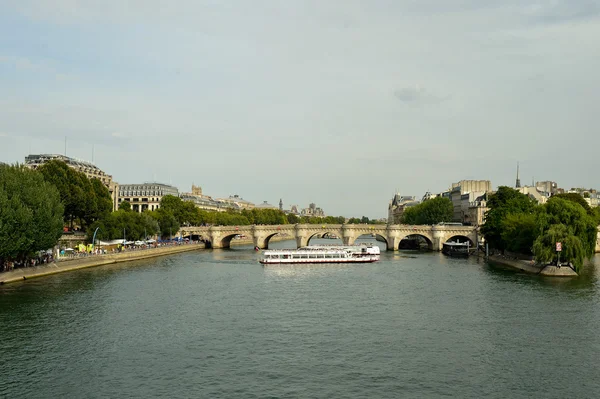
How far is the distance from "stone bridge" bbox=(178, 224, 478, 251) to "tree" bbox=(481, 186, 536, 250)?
1291cm

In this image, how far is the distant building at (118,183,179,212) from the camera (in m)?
172

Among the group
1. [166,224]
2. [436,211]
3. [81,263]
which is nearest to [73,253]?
[81,263]

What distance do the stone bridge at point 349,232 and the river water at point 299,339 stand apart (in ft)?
160

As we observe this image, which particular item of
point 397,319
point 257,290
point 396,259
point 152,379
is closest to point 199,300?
point 257,290

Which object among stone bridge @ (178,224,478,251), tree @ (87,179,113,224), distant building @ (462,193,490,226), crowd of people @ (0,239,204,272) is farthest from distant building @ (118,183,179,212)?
distant building @ (462,193,490,226)

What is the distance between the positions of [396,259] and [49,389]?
6529 cm

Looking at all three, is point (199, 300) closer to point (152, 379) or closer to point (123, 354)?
point (123, 354)

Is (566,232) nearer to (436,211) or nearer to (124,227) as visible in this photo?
(124,227)

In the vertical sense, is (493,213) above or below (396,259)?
above

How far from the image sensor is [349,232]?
10812 cm

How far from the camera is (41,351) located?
2898 centimetres

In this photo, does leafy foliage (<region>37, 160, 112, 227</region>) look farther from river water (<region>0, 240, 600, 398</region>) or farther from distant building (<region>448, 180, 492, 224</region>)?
distant building (<region>448, 180, 492, 224</region>)

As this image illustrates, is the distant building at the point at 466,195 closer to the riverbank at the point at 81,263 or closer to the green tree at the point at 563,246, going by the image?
the riverbank at the point at 81,263

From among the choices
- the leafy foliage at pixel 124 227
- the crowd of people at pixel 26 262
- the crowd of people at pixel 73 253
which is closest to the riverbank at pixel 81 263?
the crowd of people at pixel 26 262
